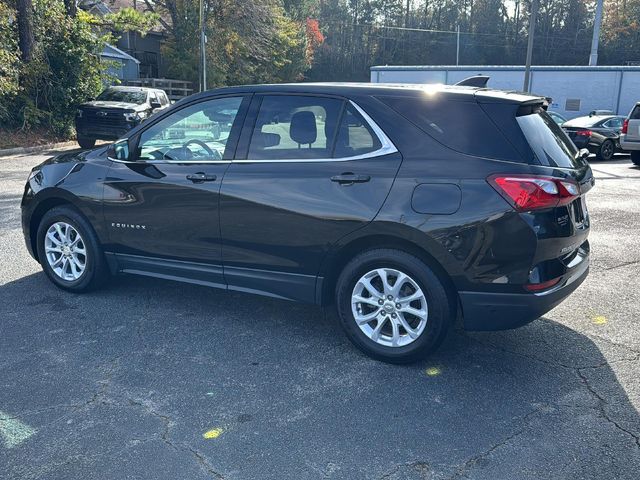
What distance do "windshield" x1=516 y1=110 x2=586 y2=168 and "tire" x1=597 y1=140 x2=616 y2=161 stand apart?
16.1 metres

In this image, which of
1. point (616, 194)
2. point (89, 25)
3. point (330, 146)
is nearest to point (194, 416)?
point (330, 146)

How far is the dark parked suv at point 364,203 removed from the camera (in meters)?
3.75

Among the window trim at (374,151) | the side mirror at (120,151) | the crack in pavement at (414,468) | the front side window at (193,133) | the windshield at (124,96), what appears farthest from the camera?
the windshield at (124,96)

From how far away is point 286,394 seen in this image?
145 inches

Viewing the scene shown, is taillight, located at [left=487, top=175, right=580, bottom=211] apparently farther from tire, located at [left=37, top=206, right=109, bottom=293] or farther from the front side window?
tire, located at [left=37, top=206, right=109, bottom=293]

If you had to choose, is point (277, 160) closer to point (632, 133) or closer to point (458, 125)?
point (458, 125)

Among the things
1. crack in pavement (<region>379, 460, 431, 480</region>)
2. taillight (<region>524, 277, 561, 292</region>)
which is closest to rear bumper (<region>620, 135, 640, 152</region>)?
taillight (<region>524, 277, 561, 292</region>)

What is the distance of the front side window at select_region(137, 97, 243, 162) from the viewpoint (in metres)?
4.66

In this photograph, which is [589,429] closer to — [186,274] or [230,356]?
[230,356]

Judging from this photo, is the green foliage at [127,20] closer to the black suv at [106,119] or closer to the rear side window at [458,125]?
the black suv at [106,119]

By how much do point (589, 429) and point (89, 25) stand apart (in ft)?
66.7

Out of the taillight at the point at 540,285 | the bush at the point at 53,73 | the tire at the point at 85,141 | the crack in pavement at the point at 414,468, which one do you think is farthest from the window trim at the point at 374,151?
the bush at the point at 53,73

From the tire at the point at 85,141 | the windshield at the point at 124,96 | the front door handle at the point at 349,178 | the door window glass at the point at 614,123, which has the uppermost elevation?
the front door handle at the point at 349,178

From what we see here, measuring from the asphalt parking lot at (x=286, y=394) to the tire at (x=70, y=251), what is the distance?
0.15 m
